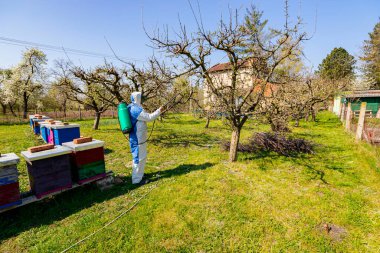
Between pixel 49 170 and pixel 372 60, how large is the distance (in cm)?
3970

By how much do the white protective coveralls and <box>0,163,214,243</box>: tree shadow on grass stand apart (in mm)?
469

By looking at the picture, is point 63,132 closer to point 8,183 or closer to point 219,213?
point 8,183

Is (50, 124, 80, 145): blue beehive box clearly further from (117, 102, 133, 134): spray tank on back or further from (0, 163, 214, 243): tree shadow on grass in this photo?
(117, 102, 133, 134): spray tank on back

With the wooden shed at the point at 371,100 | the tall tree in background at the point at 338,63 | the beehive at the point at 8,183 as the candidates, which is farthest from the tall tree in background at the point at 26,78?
the tall tree in background at the point at 338,63

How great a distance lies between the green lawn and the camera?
3.08 m

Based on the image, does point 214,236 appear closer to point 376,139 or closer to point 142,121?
point 142,121

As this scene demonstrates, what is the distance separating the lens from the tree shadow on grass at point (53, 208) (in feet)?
11.3

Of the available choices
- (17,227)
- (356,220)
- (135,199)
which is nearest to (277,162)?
(356,220)


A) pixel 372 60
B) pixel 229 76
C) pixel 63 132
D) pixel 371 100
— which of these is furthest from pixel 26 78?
pixel 372 60

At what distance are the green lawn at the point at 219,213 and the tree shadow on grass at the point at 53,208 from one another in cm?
2

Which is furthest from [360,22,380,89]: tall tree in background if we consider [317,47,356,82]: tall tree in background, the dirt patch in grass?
the dirt patch in grass

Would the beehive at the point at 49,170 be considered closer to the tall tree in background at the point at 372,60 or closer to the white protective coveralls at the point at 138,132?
the white protective coveralls at the point at 138,132

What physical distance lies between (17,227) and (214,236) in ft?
11.2

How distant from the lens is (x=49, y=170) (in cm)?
372
